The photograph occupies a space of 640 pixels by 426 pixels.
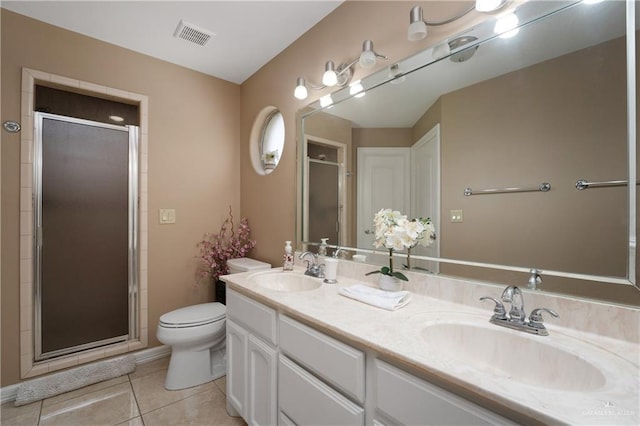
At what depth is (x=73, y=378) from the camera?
1.91 m

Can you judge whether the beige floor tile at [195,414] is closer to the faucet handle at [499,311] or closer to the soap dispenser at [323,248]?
the soap dispenser at [323,248]

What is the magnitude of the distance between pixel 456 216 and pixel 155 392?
2.21m

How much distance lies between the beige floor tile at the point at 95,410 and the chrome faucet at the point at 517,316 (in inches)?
80.6

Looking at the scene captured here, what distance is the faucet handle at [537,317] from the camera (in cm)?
85

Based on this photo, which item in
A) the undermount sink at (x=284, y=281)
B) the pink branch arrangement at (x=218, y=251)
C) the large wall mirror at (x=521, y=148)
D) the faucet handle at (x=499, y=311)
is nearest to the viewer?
the large wall mirror at (x=521, y=148)

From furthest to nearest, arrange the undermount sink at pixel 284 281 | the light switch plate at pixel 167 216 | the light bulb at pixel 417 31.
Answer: the light switch plate at pixel 167 216
the undermount sink at pixel 284 281
the light bulb at pixel 417 31

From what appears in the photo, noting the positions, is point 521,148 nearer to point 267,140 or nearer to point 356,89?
point 356,89

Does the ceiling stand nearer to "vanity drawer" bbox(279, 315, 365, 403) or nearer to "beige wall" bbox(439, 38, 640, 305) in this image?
"beige wall" bbox(439, 38, 640, 305)

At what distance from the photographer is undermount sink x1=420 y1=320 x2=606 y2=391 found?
731 millimetres

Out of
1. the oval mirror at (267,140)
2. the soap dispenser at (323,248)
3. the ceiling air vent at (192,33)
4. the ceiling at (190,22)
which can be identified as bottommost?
the soap dispenser at (323,248)

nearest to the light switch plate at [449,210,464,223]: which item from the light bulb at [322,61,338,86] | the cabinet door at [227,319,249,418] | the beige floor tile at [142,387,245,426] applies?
the light bulb at [322,61,338,86]

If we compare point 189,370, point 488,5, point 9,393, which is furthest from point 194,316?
point 488,5

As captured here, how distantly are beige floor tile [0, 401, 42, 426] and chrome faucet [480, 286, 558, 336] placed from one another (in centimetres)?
250

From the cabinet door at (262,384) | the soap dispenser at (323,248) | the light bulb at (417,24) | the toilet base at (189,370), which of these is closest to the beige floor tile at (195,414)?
the toilet base at (189,370)
